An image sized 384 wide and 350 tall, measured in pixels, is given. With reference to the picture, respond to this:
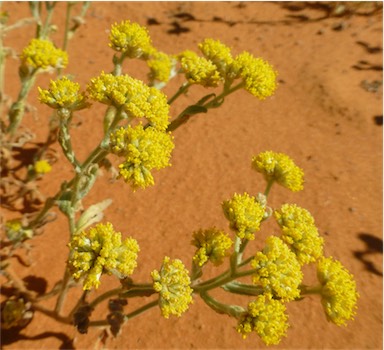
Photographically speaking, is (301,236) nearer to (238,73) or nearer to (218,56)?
(238,73)

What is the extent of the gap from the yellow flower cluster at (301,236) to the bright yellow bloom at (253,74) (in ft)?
2.33

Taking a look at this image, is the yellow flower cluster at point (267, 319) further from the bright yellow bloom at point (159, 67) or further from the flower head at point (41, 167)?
the flower head at point (41, 167)

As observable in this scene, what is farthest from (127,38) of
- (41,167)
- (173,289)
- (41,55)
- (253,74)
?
(41,167)

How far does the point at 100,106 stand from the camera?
447 cm

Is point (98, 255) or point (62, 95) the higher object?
point (62, 95)

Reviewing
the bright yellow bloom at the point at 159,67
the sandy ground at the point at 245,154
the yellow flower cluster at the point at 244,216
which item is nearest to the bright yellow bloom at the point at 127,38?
the bright yellow bloom at the point at 159,67

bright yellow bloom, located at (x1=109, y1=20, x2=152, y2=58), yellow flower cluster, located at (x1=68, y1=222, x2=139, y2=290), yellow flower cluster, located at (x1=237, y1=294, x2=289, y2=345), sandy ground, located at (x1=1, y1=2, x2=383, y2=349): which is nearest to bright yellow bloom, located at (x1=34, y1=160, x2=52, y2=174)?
sandy ground, located at (x1=1, y1=2, x2=383, y2=349)

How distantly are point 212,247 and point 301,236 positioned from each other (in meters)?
0.43

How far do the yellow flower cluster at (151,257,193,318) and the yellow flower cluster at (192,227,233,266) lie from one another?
15 cm

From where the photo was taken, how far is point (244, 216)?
1874mm

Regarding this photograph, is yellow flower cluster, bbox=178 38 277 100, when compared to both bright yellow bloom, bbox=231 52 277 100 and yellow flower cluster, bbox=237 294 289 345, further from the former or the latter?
yellow flower cluster, bbox=237 294 289 345

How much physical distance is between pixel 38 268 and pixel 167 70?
1.73 metres

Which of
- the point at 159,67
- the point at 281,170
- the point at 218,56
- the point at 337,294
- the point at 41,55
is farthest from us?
the point at 159,67

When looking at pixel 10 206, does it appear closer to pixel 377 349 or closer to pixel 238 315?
pixel 238 315
